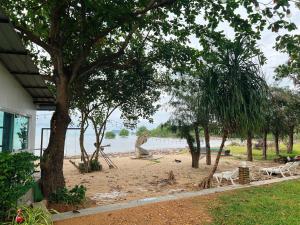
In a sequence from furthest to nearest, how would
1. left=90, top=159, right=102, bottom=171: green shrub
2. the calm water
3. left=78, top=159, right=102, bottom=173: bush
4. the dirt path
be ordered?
the calm water → left=90, top=159, right=102, bottom=171: green shrub → left=78, top=159, right=102, bottom=173: bush → the dirt path

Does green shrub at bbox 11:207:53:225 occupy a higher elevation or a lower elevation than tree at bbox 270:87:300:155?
lower

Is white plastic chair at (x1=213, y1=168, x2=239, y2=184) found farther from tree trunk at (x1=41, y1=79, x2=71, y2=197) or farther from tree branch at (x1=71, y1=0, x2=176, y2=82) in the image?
tree branch at (x1=71, y1=0, x2=176, y2=82)

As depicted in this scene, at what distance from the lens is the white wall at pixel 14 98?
7.42 metres

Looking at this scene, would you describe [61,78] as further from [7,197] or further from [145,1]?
[7,197]

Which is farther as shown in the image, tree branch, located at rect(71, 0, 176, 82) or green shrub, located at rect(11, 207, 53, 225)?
tree branch, located at rect(71, 0, 176, 82)

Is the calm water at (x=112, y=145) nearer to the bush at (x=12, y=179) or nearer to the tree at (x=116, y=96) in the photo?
the tree at (x=116, y=96)

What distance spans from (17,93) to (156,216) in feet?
16.5

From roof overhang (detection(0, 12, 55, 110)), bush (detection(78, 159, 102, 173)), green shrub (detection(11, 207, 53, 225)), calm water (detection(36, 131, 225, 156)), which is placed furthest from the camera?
calm water (detection(36, 131, 225, 156))

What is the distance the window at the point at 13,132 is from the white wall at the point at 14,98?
195 mm

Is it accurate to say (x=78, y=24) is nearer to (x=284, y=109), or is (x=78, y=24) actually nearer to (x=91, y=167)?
(x=91, y=167)

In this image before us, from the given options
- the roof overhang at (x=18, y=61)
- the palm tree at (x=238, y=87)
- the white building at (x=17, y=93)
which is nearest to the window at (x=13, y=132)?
the white building at (x=17, y=93)

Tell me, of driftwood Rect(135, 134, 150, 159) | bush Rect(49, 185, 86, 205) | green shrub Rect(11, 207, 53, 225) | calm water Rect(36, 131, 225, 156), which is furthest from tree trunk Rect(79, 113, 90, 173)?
green shrub Rect(11, 207, 53, 225)

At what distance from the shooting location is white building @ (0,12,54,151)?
6020mm

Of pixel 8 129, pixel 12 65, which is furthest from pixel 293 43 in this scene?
pixel 8 129
